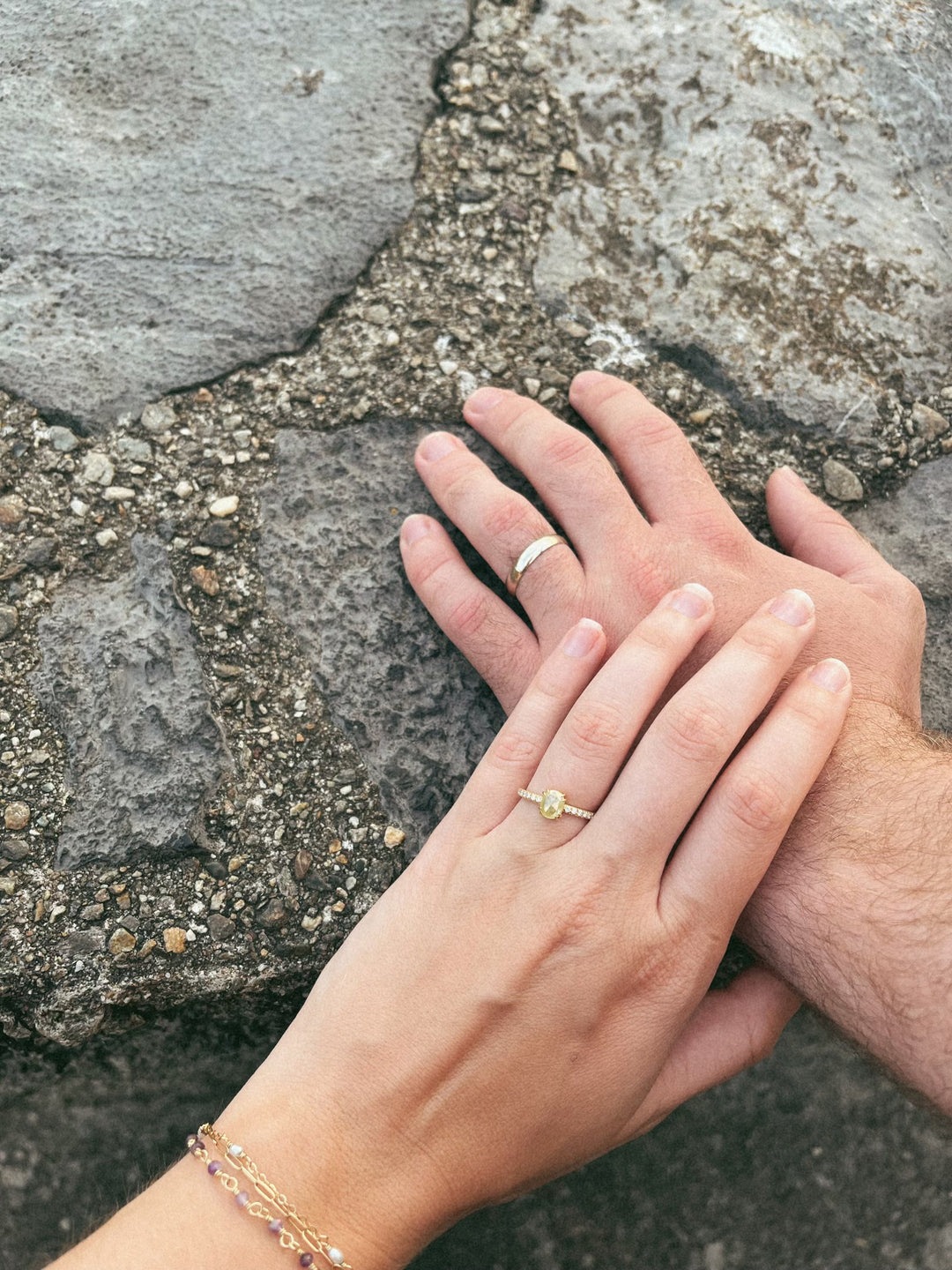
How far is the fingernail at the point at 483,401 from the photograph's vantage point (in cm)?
153

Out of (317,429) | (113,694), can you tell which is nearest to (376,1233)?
(113,694)

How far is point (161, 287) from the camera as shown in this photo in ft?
5.18

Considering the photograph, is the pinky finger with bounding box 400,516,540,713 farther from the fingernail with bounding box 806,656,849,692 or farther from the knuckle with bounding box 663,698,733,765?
the fingernail with bounding box 806,656,849,692

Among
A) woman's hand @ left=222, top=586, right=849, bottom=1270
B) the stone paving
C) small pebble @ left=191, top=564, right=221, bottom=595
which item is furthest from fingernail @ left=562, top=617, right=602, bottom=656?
small pebble @ left=191, top=564, right=221, bottom=595

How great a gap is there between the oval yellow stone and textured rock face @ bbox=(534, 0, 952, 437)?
2.50 ft

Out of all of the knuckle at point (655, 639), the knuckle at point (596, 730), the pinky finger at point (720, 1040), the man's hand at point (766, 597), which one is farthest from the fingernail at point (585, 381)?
the pinky finger at point (720, 1040)

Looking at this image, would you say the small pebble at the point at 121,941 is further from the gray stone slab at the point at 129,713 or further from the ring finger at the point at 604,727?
the ring finger at the point at 604,727

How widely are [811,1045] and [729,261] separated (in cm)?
128

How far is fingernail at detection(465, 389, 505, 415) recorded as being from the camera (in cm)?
153

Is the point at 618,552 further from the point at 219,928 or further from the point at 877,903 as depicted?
the point at 219,928

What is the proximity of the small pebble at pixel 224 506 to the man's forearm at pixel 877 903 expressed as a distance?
3.05 feet

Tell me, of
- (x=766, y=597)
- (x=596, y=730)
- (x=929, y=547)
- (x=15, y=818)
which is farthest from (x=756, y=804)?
(x=15, y=818)

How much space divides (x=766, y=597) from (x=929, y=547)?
0.39m

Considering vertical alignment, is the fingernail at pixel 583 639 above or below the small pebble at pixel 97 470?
above
